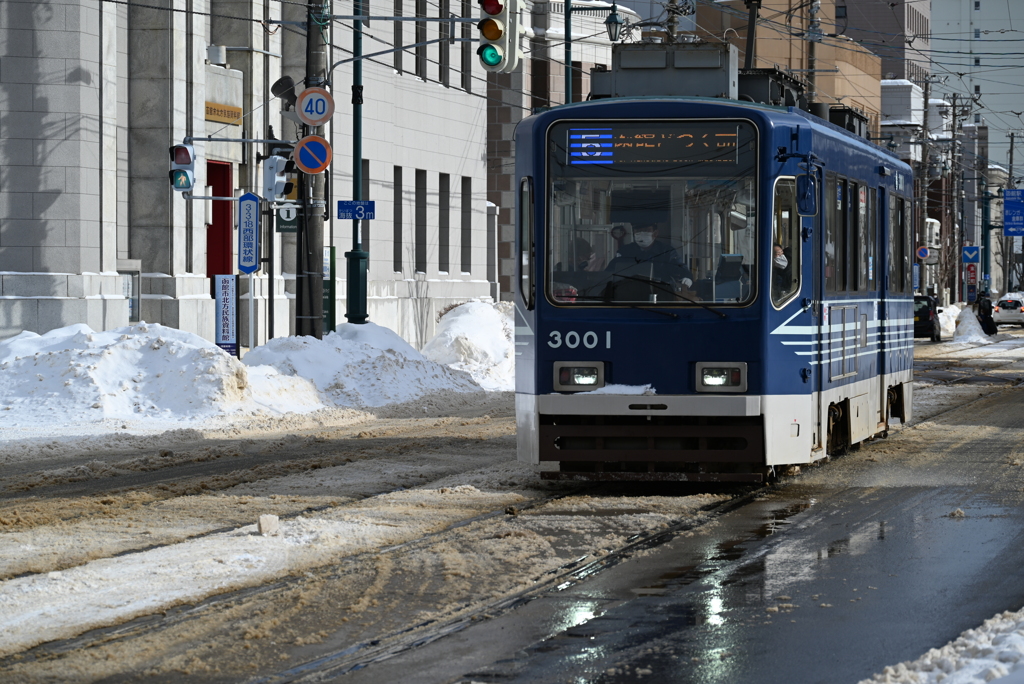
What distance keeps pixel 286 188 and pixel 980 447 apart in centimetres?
1158

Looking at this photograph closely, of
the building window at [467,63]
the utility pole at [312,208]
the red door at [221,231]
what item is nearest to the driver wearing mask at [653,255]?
the utility pole at [312,208]

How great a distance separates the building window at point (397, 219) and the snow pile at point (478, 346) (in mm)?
7089

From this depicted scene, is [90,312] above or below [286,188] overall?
below

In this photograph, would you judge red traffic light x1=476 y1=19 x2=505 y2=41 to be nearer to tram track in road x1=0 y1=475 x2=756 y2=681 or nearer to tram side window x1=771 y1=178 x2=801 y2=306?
tram side window x1=771 y1=178 x2=801 y2=306

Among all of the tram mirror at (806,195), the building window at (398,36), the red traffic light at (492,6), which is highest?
the building window at (398,36)

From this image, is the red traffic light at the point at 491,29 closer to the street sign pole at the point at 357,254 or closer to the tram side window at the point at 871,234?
the tram side window at the point at 871,234

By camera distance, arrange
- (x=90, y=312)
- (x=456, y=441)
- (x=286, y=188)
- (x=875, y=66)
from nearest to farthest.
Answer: (x=456, y=441)
(x=286, y=188)
(x=90, y=312)
(x=875, y=66)

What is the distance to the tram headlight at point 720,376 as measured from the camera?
38.8 feet

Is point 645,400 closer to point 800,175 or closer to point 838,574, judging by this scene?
point 800,175

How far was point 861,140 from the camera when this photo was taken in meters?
15.2

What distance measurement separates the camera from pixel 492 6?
19156 millimetres

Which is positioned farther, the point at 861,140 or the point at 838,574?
the point at 861,140

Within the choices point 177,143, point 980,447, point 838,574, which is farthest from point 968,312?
point 838,574

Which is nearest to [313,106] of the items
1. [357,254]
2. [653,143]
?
[357,254]
